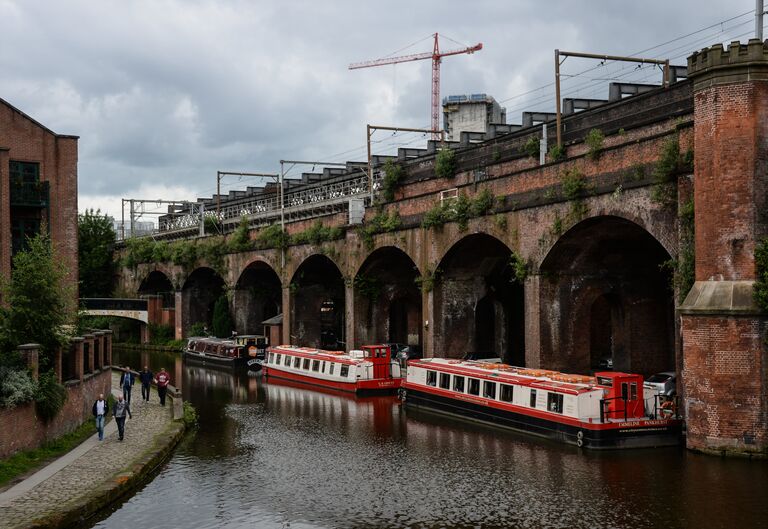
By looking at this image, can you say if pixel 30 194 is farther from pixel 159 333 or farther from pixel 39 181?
pixel 159 333

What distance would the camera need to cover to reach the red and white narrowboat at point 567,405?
68.7ft

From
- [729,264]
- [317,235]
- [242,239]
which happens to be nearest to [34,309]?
[729,264]

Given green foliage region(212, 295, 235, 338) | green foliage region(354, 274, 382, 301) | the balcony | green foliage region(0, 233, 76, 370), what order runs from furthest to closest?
green foliage region(212, 295, 235, 338) < green foliage region(354, 274, 382, 301) < the balcony < green foliage region(0, 233, 76, 370)

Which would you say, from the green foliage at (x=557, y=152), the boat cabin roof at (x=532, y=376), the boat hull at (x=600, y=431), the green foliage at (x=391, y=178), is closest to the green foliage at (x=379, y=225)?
the green foliage at (x=391, y=178)

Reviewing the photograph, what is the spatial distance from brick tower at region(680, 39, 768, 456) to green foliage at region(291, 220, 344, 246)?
75.3ft

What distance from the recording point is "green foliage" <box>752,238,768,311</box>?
18781mm

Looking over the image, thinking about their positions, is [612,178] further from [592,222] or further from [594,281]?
[594,281]

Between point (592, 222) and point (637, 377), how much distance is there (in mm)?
5757

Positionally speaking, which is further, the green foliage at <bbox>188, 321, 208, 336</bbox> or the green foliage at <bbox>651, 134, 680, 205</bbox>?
the green foliage at <bbox>188, 321, 208, 336</bbox>

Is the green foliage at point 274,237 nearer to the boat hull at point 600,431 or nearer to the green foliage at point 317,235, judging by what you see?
the green foliage at point 317,235

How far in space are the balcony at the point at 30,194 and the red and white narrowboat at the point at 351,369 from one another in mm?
12826

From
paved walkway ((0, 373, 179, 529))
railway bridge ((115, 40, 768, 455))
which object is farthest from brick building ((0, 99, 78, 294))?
railway bridge ((115, 40, 768, 455))

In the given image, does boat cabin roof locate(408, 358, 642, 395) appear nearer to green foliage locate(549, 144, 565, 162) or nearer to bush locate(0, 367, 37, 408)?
green foliage locate(549, 144, 565, 162)

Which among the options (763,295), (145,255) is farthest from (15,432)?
(145,255)
